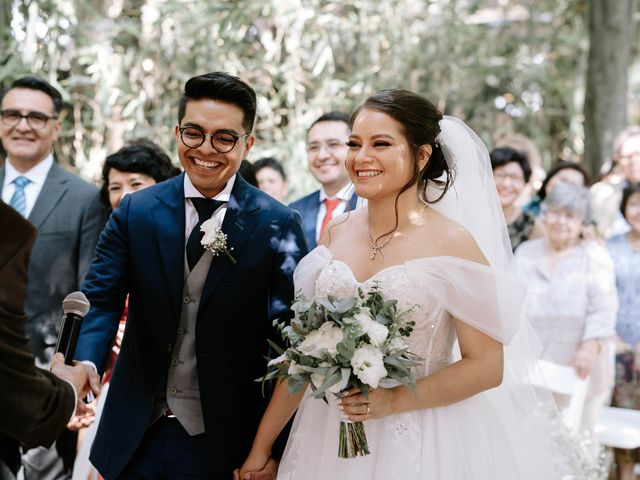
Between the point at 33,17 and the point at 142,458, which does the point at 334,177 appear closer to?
the point at 142,458

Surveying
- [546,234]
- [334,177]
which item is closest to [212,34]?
[334,177]

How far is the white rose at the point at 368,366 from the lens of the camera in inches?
104

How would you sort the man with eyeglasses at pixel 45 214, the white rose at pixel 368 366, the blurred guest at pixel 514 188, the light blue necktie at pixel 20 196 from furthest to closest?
1. the blurred guest at pixel 514 188
2. the light blue necktie at pixel 20 196
3. the man with eyeglasses at pixel 45 214
4. the white rose at pixel 368 366

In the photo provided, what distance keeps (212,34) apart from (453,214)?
6.70 meters

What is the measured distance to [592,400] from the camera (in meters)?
5.81

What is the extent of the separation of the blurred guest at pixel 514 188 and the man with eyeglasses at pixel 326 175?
126cm

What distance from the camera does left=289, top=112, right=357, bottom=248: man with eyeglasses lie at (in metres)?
5.92

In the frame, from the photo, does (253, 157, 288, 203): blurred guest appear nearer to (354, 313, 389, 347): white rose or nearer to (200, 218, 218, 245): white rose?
(200, 218, 218, 245): white rose

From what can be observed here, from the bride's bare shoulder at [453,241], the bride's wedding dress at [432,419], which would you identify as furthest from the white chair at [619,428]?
the bride's bare shoulder at [453,241]

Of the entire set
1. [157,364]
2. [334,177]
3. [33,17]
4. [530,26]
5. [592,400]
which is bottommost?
[592,400]

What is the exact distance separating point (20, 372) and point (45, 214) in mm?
2883

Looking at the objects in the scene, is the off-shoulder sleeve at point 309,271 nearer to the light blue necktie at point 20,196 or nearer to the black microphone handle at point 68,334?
the black microphone handle at point 68,334

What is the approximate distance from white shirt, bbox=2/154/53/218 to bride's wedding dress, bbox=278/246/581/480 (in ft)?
8.35

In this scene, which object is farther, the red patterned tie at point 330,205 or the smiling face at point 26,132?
the red patterned tie at point 330,205
